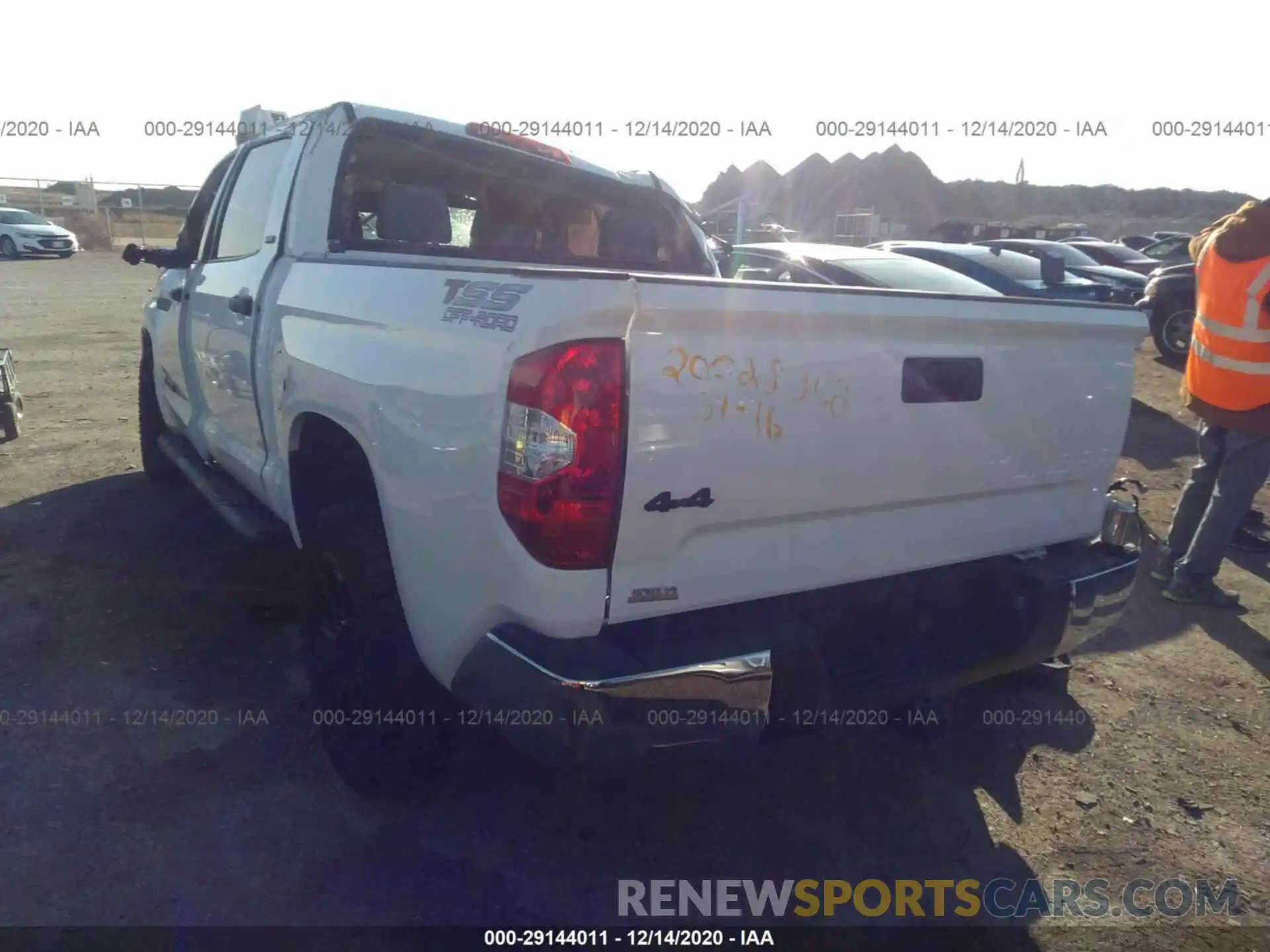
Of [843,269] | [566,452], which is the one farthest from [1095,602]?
[843,269]

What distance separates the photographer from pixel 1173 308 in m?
11.8

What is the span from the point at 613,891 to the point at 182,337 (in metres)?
3.57

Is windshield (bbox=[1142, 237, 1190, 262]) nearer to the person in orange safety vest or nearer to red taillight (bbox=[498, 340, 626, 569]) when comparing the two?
the person in orange safety vest

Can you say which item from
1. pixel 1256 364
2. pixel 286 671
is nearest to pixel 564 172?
pixel 286 671

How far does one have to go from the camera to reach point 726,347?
221 cm

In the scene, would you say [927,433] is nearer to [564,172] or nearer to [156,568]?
[564,172]

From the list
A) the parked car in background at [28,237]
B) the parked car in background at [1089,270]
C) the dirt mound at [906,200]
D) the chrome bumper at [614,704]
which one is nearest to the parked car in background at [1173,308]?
the parked car in background at [1089,270]

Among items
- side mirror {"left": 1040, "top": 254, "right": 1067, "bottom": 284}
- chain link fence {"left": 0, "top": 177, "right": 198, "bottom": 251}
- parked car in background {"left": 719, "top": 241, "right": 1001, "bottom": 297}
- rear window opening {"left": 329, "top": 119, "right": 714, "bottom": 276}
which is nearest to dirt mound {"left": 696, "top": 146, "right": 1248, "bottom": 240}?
chain link fence {"left": 0, "top": 177, "right": 198, "bottom": 251}

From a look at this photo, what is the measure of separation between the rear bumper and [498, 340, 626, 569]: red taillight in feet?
0.78

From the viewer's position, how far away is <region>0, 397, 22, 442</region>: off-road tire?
6820 mm

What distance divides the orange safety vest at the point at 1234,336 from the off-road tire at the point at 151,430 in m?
5.82

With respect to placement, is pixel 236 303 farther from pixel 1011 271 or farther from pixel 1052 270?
pixel 1011 271

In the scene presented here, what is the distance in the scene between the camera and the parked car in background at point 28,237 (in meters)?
26.1

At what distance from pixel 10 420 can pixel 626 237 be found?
521 cm
